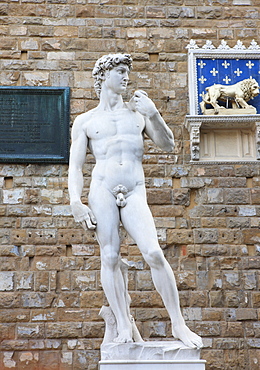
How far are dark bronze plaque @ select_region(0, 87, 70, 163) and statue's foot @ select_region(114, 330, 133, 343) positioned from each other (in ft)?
10.7

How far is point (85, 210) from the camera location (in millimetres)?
4508

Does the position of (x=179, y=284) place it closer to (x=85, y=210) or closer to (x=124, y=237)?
(x=124, y=237)

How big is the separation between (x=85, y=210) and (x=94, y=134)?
2.08 ft

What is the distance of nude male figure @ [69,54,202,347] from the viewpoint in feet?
14.3

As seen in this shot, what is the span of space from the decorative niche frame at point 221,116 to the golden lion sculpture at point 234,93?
0.12 meters

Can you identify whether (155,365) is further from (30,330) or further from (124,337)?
(30,330)

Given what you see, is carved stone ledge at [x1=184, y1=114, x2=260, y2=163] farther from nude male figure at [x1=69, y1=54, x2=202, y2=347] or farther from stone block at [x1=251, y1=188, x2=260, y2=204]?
nude male figure at [x1=69, y1=54, x2=202, y2=347]

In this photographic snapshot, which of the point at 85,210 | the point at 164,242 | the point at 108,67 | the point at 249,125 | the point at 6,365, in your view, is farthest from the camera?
the point at 249,125

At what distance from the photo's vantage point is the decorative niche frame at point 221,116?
7293mm

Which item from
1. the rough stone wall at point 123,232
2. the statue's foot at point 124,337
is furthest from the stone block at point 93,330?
the statue's foot at point 124,337

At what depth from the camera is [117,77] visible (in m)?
4.84

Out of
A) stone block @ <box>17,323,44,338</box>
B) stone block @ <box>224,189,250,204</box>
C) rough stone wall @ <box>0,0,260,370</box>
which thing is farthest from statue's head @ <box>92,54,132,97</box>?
stone block @ <box>17,323,44,338</box>

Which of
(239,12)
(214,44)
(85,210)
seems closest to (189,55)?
(214,44)

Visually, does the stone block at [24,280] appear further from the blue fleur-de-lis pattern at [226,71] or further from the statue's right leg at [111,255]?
the blue fleur-de-lis pattern at [226,71]
